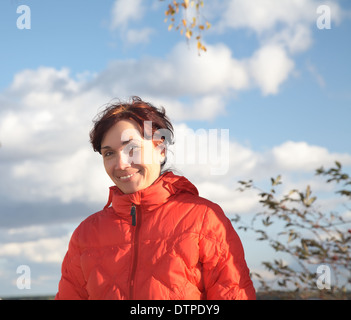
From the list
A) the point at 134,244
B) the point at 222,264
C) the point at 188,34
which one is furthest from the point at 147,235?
the point at 188,34

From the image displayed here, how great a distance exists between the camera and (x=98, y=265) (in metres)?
2.49

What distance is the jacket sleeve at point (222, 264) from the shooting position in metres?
2.30

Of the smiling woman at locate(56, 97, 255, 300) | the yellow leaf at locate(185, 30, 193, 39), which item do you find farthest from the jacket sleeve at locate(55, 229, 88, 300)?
the yellow leaf at locate(185, 30, 193, 39)

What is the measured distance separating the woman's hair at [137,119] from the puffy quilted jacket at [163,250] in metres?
0.26

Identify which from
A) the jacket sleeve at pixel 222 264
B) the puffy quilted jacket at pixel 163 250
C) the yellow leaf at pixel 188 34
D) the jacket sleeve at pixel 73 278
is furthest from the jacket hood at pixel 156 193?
the yellow leaf at pixel 188 34

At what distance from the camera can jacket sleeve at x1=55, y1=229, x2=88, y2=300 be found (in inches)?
104

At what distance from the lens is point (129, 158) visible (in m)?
2.59

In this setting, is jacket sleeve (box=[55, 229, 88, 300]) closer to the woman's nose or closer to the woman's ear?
the woman's nose

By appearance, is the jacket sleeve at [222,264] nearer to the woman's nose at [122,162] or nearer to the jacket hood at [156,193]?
the jacket hood at [156,193]

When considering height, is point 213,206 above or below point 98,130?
below
